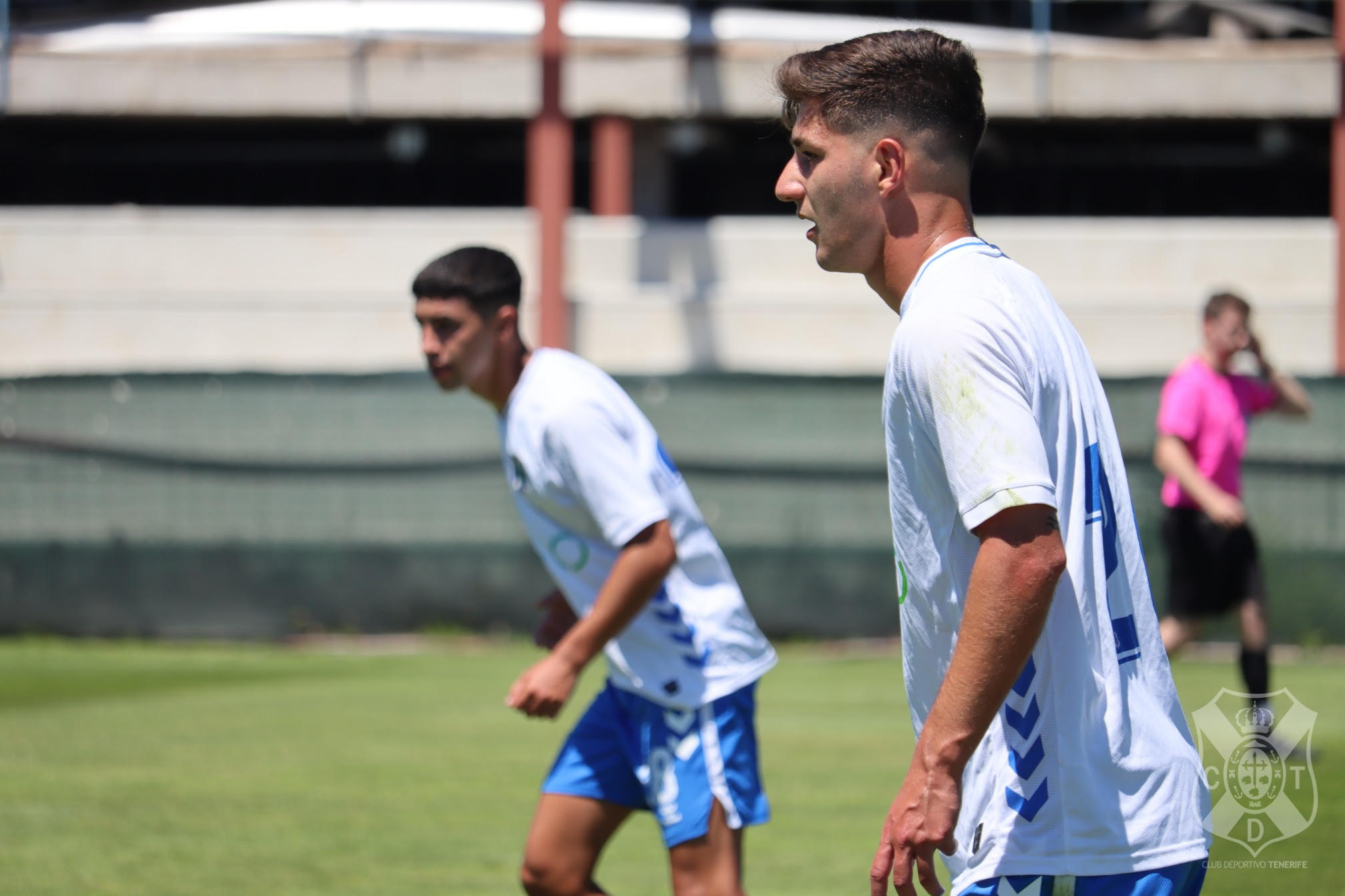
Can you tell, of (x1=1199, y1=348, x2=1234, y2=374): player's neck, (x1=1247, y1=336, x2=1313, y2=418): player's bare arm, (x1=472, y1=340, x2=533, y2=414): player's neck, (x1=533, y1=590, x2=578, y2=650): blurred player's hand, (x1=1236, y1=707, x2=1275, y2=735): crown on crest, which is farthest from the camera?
(x1=1247, y1=336, x2=1313, y2=418): player's bare arm

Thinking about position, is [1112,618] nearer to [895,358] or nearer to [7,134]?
[895,358]

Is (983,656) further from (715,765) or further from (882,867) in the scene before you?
(715,765)

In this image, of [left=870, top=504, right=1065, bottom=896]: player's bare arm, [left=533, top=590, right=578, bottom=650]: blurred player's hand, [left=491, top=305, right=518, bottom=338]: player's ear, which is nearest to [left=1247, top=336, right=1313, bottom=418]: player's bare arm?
[left=533, top=590, right=578, bottom=650]: blurred player's hand

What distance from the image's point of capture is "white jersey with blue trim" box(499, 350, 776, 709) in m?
4.00

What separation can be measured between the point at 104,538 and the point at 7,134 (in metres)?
11.1

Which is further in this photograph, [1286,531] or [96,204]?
[96,204]

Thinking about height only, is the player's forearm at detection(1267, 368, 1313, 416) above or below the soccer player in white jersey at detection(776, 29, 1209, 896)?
Result: below

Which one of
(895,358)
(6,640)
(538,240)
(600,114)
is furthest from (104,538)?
(895,358)

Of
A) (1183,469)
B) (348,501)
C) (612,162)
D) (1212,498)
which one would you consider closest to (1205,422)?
(1183,469)

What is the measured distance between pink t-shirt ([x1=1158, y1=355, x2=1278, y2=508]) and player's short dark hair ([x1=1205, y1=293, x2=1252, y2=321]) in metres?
0.25

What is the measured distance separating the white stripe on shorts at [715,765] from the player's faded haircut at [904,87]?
193 centimetres

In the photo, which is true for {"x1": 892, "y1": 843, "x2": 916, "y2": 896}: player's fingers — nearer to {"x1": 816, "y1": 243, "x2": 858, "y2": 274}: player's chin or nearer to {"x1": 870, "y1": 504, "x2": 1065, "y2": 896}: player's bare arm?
{"x1": 870, "y1": 504, "x2": 1065, "y2": 896}: player's bare arm

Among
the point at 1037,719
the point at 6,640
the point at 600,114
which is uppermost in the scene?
the point at 600,114

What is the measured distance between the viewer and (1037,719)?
2357 mm
